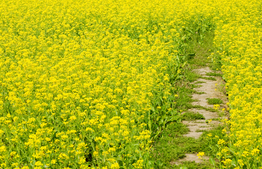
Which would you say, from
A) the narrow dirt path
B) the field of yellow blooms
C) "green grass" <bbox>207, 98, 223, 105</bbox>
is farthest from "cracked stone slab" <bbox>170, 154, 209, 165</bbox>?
"green grass" <bbox>207, 98, 223, 105</bbox>

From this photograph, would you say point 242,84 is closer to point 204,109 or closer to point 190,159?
point 204,109

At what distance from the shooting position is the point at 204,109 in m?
8.24

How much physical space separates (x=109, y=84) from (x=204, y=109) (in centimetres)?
250

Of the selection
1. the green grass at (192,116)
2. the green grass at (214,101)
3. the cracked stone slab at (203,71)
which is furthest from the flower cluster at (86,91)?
the green grass at (214,101)

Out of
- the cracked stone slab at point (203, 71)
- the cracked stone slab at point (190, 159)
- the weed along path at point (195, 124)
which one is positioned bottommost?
the cracked stone slab at point (190, 159)

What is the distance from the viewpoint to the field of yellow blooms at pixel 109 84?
19.0 feet

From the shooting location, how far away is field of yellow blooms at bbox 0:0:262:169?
578 centimetres

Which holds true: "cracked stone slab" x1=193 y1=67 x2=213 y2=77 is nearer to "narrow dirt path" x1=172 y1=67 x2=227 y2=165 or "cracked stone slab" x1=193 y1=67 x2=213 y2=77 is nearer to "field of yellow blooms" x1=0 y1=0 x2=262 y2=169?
"narrow dirt path" x1=172 y1=67 x2=227 y2=165

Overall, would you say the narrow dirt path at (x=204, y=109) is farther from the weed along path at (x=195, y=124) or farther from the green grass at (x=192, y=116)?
the green grass at (x=192, y=116)

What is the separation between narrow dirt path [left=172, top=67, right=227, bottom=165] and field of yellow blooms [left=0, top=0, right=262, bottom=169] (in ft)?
1.57

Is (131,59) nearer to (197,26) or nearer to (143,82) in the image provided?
(143,82)

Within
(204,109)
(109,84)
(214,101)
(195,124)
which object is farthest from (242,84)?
(109,84)

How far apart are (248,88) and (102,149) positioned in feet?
13.1

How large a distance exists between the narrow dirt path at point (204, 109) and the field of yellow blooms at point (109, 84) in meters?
0.48
